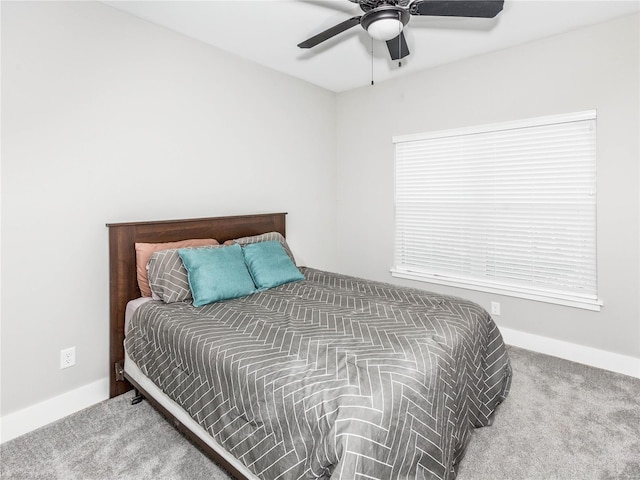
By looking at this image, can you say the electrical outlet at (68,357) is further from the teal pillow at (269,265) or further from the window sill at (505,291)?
the window sill at (505,291)

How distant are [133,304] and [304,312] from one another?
46.0 inches

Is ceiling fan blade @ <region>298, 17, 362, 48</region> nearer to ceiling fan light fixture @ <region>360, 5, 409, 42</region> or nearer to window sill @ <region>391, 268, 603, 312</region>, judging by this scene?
ceiling fan light fixture @ <region>360, 5, 409, 42</region>

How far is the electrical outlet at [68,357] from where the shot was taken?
7.27 feet

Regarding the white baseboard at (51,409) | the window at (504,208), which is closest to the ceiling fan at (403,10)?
the window at (504,208)

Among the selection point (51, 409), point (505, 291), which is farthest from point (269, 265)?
point (505, 291)

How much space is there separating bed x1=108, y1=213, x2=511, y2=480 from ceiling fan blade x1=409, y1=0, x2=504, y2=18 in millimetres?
1562

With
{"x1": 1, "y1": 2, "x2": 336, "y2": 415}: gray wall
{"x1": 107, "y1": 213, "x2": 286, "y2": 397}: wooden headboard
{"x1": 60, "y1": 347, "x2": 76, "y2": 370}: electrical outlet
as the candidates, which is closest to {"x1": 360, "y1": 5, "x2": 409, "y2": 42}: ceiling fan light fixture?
{"x1": 1, "y1": 2, "x2": 336, "y2": 415}: gray wall

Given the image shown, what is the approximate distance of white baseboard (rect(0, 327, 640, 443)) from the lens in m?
2.03

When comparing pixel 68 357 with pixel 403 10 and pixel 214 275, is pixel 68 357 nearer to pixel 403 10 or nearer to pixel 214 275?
pixel 214 275

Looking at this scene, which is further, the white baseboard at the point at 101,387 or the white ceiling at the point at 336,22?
the white ceiling at the point at 336,22

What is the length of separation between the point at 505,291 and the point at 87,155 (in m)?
3.37

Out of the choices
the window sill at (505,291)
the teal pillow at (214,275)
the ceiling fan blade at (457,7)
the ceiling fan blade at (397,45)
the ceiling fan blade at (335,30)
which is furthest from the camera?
the window sill at (505,291)

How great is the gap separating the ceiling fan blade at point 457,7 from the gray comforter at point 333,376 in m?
→ 1.56

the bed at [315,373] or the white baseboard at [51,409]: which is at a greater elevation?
the bed at [315,373]
